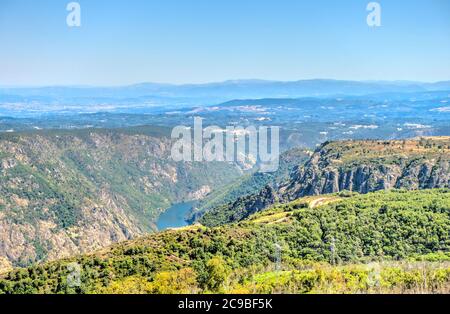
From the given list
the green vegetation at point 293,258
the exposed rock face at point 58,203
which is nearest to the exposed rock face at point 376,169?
the green vegetation at point 293,258

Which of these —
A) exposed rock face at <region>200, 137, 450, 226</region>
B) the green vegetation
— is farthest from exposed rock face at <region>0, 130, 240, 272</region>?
the green vegetation

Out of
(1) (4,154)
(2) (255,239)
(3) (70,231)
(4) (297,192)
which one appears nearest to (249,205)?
(4) (297,192)

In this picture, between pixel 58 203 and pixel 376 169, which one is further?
pixel 58 203

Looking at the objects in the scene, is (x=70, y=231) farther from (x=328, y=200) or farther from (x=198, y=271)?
(x=198, y=271)

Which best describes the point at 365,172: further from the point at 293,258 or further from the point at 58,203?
the point at 58,203

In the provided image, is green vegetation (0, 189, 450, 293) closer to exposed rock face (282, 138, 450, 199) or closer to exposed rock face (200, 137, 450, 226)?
exposed rock face (282, 138, 450, 199)

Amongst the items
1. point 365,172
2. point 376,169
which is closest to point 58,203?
point 365,172
